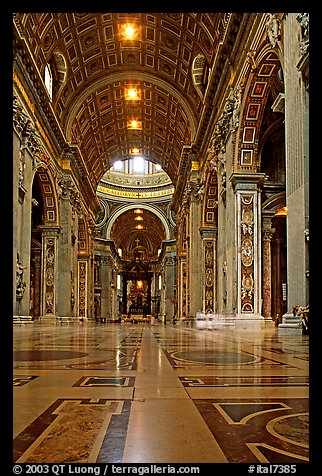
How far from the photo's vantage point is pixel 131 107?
96.1 feet

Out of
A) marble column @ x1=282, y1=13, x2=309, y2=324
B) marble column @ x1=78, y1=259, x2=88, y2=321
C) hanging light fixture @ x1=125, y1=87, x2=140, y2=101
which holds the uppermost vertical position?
hanging light fixture @ x1=125, y1=87, x2=140, y2=101

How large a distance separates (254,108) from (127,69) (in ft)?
41.7

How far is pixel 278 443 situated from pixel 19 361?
11.4 ft

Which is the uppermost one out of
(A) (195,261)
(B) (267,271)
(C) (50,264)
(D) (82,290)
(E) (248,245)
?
(E) (248,245)

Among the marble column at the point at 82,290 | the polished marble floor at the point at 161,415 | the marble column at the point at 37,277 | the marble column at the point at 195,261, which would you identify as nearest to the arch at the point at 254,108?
the marble column at the point at 195,261

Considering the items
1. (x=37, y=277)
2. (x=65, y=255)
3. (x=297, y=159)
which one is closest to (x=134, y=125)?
(x=37, y=277)

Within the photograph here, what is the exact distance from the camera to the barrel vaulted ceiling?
18.7m

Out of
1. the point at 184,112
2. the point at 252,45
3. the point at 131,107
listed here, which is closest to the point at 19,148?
the point at 252,45

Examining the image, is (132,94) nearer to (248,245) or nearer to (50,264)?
(50,264)

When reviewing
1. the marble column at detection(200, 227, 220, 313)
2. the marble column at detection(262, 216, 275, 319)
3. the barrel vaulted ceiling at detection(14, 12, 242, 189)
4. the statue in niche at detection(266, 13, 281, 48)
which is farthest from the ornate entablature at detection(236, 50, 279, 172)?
the marble column at detection(200, 227, 220, 313)

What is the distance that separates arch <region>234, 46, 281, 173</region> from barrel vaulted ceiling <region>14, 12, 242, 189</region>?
5.07 ft

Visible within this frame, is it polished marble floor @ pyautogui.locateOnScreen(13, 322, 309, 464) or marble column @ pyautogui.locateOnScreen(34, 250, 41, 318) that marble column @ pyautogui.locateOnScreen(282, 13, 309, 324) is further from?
marble column @ pyautogui.locateOnScreen(34, 250, 41, 318)

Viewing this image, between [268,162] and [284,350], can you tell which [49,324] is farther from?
[284,350]

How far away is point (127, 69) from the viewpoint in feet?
83.1
